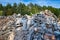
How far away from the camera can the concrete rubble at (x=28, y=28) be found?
10.6 meters

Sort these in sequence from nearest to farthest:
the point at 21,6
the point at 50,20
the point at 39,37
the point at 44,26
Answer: the point at 39,37 → the point at 44,26 → the point at 50,20 → the point at 21,6

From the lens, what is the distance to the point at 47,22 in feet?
38.9

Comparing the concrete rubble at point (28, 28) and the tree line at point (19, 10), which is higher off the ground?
the tree line at point (19, 10)

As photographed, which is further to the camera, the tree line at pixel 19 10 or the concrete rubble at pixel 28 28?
the tree line at pixel 19 10

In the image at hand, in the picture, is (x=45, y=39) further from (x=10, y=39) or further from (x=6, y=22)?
(x=6, y=22)

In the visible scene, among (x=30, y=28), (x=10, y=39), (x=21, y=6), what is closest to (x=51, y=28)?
(x=30, y=28)

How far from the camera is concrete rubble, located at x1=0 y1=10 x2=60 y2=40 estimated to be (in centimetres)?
1059

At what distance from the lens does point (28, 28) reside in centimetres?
1104

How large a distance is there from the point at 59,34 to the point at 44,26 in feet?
3.07

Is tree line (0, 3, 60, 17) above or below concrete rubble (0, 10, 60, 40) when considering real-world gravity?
above

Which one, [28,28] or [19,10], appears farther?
[19,10]

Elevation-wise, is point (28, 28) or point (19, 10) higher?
point (19, 10)

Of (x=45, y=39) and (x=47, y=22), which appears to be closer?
(x=45, y=39)

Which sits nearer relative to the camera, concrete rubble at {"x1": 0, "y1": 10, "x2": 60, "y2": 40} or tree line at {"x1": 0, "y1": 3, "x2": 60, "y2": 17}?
concrete rubble at {"x1": 0, "y1": 10, "x2": 60, "y2": 40}
